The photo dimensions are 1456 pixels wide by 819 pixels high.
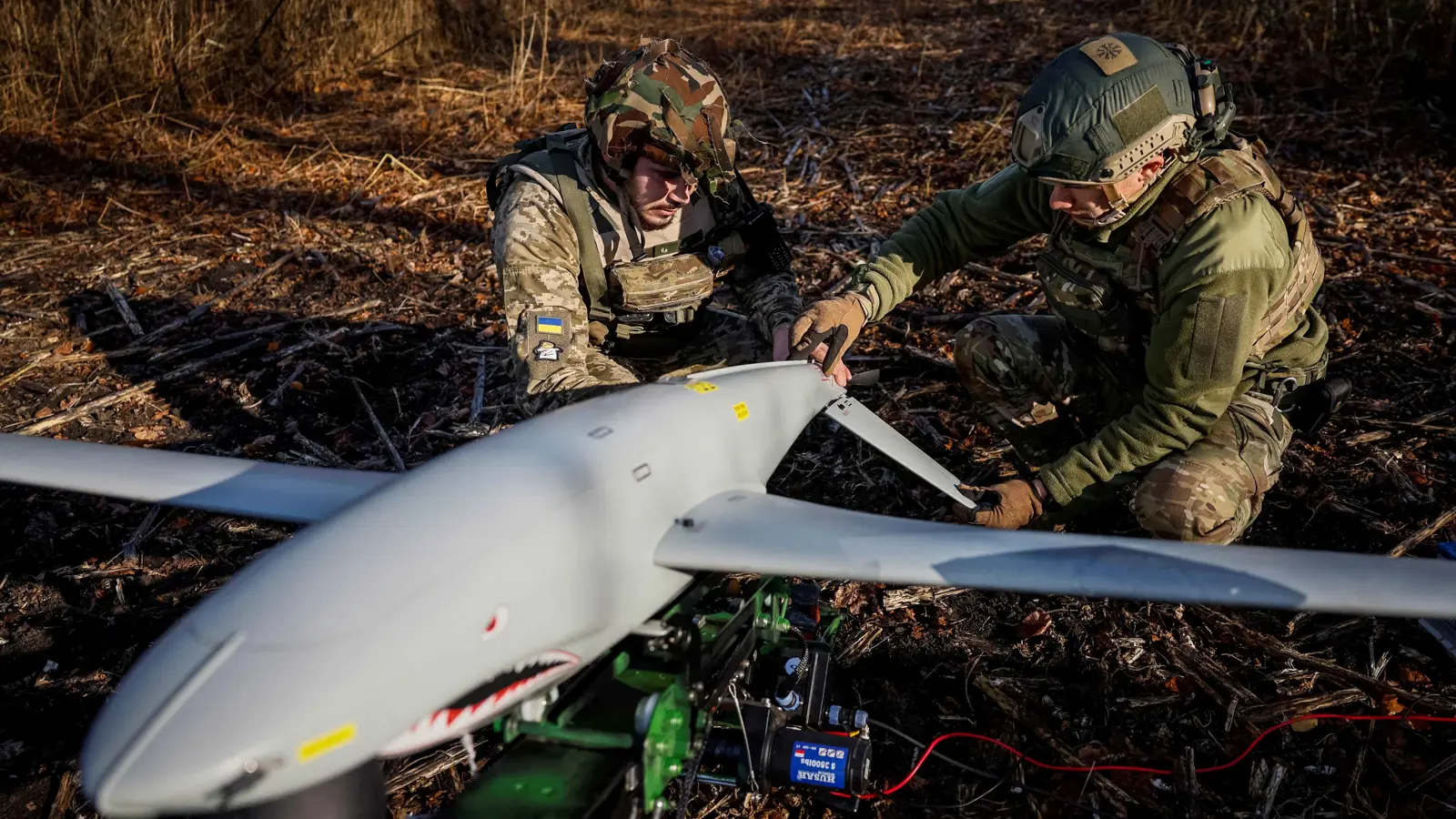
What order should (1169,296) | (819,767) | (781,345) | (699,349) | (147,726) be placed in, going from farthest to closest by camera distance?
(699,349)
(781,345)
(1169,296)
(819,767)
(147,726)

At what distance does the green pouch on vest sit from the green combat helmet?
1787mm

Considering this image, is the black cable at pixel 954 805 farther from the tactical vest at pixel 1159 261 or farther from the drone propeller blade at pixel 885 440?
the tactical vest at pixel 1159 261

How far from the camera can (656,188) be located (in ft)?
14.1

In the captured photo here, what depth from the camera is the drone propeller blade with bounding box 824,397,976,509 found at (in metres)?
4.27

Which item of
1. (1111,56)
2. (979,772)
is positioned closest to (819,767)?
(979,772)

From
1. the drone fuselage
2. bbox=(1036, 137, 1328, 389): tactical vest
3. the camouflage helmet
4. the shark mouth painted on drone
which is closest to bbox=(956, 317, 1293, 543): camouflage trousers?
bbox=(1036, 137, 1328, 389): tactical vest

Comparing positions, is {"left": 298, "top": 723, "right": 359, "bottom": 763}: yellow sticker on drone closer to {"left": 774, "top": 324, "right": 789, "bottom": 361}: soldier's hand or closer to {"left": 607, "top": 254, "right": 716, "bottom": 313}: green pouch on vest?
{"left": 774, "top": 324, "right": 789, "bottom": 361}: soldier's hand

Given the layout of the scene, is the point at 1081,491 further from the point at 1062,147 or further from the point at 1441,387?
the point at 1441,387

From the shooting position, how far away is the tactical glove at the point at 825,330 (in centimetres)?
431

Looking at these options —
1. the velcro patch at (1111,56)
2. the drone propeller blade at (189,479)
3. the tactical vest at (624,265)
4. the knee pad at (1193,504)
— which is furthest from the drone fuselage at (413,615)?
the velcro patch at (1111,56)

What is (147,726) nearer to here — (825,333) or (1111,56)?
(825,333)

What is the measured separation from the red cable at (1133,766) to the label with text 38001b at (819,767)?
33 centimetres

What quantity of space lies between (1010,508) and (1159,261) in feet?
3.72

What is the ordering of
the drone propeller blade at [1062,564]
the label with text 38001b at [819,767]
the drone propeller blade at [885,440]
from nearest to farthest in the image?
1. the drone propeller blade at [1062,564]
2. the label with text 38001b at [819,767]
3. the drone propeller blade at [885,440]
